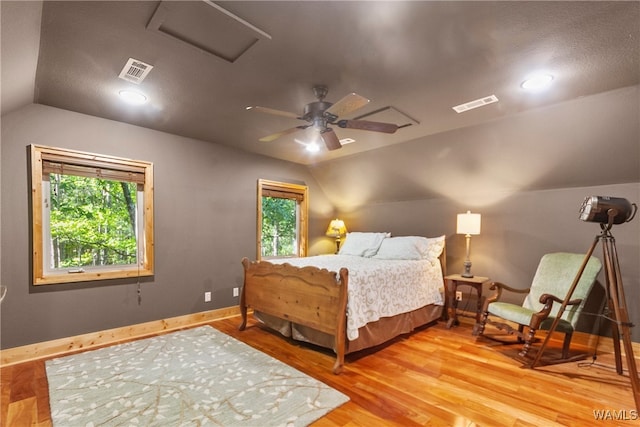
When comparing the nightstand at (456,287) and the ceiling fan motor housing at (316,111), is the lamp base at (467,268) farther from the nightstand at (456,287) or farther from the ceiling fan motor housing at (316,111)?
the ceiling fan motor housing at (316,111)

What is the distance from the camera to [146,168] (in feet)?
11.1

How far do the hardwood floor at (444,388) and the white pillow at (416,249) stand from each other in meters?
1.09

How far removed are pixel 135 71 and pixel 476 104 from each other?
2.90 meters

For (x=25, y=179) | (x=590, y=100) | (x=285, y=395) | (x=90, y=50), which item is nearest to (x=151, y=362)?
(x=285, y=395)

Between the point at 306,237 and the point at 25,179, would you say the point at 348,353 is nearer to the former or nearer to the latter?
the point at 306,237

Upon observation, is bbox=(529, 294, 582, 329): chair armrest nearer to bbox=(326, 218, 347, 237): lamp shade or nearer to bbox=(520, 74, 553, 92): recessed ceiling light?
bbox=(520, 74, 553, 92): recessed ceiling light

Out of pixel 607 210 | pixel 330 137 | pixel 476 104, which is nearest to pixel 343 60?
pixel 330 137

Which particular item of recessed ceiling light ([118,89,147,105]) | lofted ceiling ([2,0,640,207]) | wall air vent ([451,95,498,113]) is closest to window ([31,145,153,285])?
lofted ceiling ([2,0,640,207])

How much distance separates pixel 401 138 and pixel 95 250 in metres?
3.78

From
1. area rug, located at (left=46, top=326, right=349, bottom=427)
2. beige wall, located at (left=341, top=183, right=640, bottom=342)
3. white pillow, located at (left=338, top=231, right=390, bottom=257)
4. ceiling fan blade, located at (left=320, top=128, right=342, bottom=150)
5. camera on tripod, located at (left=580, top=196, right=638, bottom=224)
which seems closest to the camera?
area rug, located at (left=46, top=326, right=349, bottom=427)

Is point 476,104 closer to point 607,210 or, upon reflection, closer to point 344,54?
point 607,210

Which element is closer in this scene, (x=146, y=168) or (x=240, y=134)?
(x=146, y=168)

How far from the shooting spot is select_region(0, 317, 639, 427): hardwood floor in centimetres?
186

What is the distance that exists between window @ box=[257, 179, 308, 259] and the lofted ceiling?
5.02 feet
